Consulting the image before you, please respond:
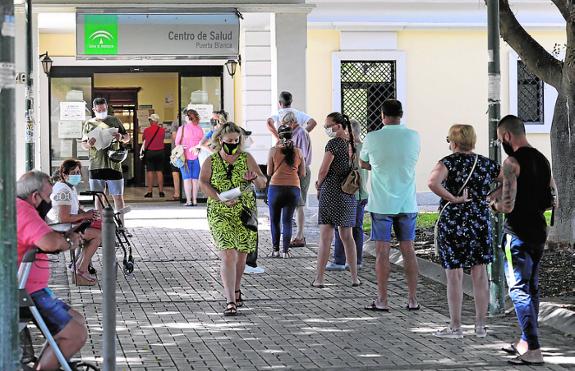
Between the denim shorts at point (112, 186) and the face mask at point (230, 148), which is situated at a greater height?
the face mask at point (230, 148)

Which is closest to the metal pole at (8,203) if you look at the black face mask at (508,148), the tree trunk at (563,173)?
the black face mask at (508,148)

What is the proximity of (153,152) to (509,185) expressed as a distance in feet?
56.4

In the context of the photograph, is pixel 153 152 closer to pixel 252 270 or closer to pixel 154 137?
pixel 154 137

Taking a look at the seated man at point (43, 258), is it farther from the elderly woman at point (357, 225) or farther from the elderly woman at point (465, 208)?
the elderly woman at point (357, 225)

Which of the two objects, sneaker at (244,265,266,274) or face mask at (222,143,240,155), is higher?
face mask at (222,143,240,155)

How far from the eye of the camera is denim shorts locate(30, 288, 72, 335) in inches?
289

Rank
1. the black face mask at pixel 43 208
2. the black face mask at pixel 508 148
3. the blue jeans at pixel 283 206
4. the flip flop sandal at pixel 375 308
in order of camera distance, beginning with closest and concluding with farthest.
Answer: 1. the black face mask at pixel 43 208
2. the black face mask at pixel 508 148
3. the flip flop sandal at pixel 375 308
4. the blue jeans at pixel 283 206

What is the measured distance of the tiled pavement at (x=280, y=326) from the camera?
914cm

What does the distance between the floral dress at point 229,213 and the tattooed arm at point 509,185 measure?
9.30 ft

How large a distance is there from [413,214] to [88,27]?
389 inches

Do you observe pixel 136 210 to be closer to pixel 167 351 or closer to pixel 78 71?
pixel 78 71

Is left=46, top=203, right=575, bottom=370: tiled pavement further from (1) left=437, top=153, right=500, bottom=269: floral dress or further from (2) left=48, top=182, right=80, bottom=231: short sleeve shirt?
(2) left=48, top=182, right=80, bottom=231: short sleeve shirt

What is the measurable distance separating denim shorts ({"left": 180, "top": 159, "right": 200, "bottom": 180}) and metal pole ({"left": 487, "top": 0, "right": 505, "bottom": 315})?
12769mm

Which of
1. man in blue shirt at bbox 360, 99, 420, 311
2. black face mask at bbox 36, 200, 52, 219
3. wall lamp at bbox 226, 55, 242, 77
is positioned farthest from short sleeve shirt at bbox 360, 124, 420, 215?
wall lamp at bbox 226, 55, 242, 77
